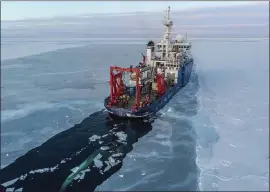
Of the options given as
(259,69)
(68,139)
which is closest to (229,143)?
(68,139)

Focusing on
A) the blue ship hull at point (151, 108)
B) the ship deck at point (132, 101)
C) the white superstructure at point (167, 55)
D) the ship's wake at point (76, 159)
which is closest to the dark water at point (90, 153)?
the ship's wake at point (76, 159)

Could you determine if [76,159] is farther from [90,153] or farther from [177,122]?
[177,122]

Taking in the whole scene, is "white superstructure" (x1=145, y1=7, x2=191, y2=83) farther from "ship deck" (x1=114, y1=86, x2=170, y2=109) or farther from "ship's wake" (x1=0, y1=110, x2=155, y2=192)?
"ship's wake" (x1=0, y1=110, x2=155, y2=192)

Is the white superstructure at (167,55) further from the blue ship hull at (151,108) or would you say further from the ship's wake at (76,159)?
the ship's wake at (76,159)

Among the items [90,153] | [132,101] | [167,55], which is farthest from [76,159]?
[167,55]

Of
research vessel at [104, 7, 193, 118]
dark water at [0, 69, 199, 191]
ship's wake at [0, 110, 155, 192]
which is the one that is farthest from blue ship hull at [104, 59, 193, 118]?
ship's wake at [0, 110, 155, 192]
